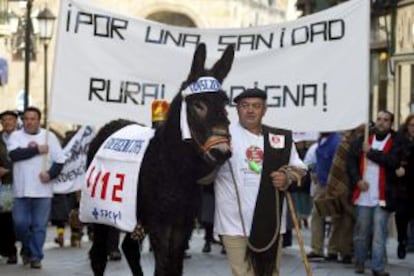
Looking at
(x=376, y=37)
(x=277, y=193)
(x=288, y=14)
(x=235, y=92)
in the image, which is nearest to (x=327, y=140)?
(x=235, y=92)

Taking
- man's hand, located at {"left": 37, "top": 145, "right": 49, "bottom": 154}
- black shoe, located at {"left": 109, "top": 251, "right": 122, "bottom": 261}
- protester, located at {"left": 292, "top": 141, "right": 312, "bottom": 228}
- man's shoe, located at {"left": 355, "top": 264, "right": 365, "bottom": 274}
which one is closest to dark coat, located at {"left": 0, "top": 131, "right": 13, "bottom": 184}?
man's hand, located at {"left": 37, "top": 145, "right": 49, "bottom": 154}

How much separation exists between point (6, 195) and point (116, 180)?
476 centimetres

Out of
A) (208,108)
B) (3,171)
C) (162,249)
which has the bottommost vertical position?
(162,249)

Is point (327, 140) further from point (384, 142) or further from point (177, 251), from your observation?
point (177, 251)

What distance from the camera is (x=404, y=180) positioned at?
1352 centimetres

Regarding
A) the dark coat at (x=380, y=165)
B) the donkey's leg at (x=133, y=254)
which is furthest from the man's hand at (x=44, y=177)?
the dark coat at (x=380, y=165)

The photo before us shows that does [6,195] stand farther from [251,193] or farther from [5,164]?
[251,193]

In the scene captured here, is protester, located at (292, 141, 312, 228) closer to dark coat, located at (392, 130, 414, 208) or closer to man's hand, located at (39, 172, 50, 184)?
dark coat, located at (392, 130, 414, 208)

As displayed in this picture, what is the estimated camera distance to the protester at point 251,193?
26.9ft

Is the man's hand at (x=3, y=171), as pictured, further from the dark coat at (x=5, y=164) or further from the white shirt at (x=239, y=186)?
the white shirt at (x=239, y=186)

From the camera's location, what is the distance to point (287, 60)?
1138cm

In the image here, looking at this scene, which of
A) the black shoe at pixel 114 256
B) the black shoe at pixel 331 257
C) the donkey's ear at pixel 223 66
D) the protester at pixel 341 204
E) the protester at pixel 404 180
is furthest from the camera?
the black shoe at pixel 331 257

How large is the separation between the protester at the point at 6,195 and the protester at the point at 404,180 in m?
4.81

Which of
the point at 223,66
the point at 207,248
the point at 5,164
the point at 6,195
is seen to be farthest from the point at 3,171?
the point at 223,66
